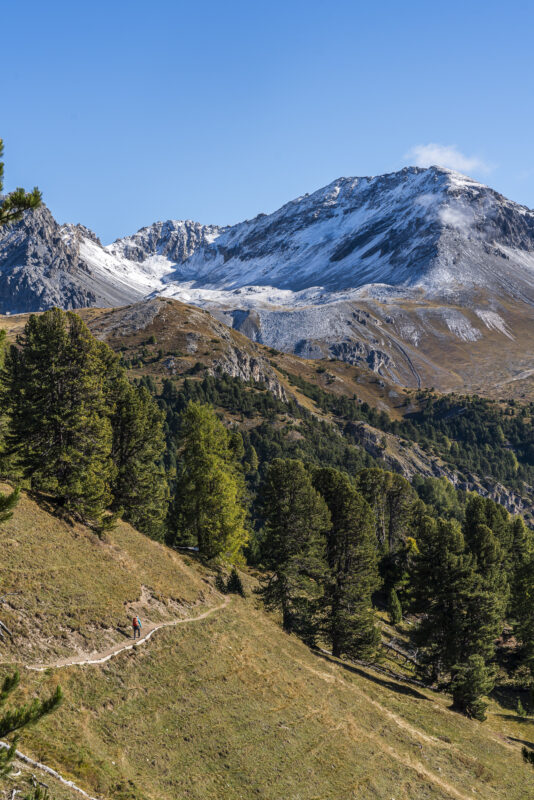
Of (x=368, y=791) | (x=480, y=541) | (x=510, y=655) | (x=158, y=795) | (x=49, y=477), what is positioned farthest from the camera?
(x=510, y=655)

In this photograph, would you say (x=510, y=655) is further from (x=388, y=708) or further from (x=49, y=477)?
(x=49, y=477)

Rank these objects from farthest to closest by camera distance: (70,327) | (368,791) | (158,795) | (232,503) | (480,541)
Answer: (480,541), (232,503), (70,327), (368,791), (158,795)

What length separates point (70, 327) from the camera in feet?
135

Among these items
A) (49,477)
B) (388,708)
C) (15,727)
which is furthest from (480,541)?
(15,727)

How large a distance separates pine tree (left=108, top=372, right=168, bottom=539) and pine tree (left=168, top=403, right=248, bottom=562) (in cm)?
420

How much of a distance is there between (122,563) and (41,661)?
13.3 m

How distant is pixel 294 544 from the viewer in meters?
51.2

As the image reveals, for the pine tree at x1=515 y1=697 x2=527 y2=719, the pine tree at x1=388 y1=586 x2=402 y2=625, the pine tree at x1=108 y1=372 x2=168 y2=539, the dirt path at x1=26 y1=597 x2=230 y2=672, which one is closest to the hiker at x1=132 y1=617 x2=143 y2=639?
the dirt path at x1=26 y1=597 x2=230 y2=672

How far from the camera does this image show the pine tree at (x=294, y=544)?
1946 inches

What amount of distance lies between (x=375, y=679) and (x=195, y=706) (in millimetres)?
24252

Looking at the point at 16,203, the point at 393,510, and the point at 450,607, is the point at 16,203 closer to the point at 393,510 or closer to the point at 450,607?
the point at 450,607

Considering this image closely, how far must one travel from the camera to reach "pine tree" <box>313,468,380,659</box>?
49.6 metres

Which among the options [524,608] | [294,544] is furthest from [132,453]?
[524,608]

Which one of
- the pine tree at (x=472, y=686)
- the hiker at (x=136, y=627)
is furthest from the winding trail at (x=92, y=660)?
the pine tree at (x=472, y=686)
